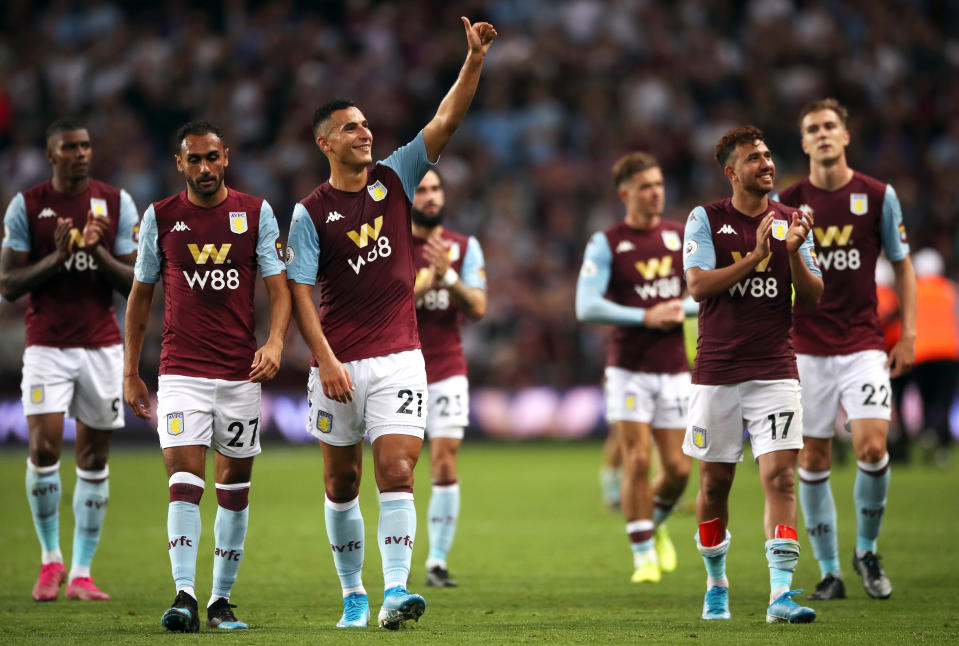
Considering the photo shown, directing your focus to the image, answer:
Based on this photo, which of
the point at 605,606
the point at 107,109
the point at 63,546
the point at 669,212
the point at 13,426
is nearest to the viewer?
the point at 605,606

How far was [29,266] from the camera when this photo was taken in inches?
339

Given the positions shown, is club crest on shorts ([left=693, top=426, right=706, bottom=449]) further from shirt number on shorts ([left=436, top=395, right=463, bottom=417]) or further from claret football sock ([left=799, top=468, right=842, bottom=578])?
shirt number on shorts ([left=436, top=395, right=463, bottom=417])

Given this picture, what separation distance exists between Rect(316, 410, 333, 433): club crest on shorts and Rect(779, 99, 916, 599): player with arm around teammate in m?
3.18

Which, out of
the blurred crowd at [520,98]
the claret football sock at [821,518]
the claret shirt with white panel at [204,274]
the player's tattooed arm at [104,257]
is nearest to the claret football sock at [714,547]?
the claret football sock at [821,518]

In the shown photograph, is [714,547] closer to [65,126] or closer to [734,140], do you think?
[734,140]

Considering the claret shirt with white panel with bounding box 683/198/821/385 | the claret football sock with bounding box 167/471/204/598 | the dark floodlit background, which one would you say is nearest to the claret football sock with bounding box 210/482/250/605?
the claret football sock with bounding box 167/471/204/598

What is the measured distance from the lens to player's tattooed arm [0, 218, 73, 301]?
8188 mm

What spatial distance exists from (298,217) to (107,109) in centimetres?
1903

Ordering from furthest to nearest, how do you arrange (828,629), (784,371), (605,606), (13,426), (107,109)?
(107,109) < (13,426) < (605,606) < (784,371) < (828,629)

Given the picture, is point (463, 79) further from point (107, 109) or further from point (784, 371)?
point (107, 109)

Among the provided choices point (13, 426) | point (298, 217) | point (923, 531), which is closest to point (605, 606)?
point (298, 217)

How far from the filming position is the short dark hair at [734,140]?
7266 mm

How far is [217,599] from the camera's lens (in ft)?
23.3

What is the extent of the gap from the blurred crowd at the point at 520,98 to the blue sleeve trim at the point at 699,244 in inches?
550
